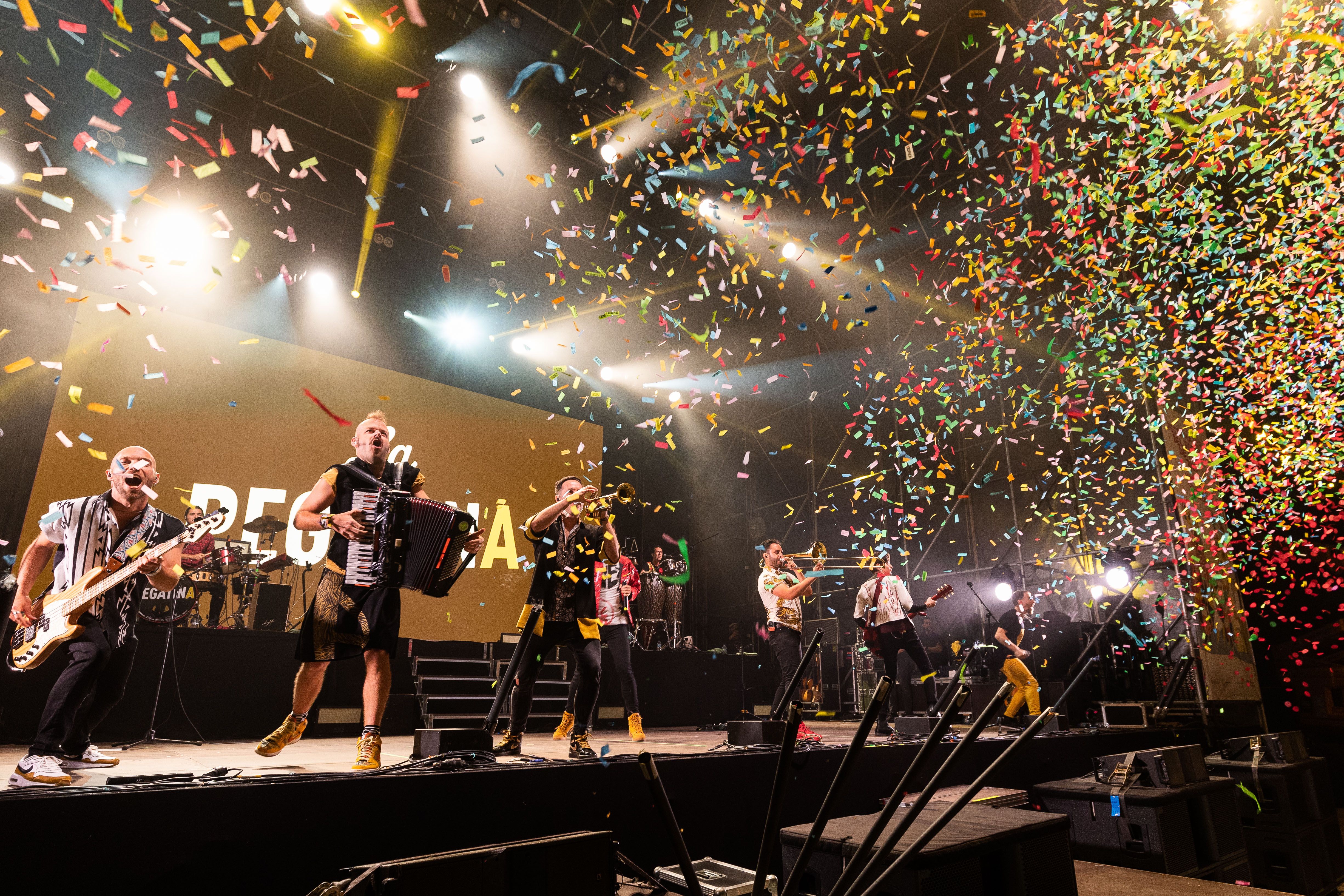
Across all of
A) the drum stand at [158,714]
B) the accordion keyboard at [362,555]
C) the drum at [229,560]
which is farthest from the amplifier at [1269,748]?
the drum at [229,560]

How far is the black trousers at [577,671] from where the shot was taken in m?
3.96

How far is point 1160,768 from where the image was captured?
3557 millimetres

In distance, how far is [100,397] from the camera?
288 inches

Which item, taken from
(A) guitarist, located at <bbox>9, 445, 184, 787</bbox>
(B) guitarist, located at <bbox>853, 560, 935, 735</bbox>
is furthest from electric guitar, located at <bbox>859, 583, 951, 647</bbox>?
(A) guitarist, located at <bbox>9, 445, 184, 787</bbox>

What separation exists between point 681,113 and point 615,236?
95.0 inches

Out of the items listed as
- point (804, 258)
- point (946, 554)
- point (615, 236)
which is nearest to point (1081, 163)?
point (804, 258)

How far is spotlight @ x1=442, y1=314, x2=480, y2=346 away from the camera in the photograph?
1055 cm

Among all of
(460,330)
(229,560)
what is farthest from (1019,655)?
(460,330)

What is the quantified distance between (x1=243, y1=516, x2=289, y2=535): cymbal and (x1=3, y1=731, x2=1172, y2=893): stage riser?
638cm

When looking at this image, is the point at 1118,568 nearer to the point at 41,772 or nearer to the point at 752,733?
the point at 752,733

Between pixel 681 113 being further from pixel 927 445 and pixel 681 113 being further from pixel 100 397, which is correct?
pixel 100 397

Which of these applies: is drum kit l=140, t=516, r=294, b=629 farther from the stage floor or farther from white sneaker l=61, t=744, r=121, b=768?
white sneaker l=61, t=744, r=121, b=768

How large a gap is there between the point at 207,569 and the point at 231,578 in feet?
2.66

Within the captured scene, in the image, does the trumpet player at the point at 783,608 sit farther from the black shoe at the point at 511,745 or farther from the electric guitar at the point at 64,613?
the electric guitar at the point at 64,613
